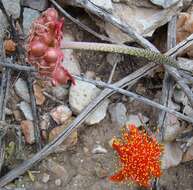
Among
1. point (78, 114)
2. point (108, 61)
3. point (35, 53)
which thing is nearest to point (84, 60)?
point (108, 61)

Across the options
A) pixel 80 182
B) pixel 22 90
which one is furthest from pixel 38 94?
pixel 80 182

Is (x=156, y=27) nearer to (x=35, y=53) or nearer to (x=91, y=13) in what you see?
(x=91, y=13)

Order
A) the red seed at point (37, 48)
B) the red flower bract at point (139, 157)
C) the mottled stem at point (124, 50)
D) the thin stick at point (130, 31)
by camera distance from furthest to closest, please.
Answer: the thin stick at point (130, 31), the red flower bract at point (139, 157), the mottled stem at point (124, 50), the red seed at point (37, 48)

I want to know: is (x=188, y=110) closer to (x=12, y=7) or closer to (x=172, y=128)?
(x=172, y=128)

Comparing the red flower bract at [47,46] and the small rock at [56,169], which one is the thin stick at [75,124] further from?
the red flower bract at [47,46]

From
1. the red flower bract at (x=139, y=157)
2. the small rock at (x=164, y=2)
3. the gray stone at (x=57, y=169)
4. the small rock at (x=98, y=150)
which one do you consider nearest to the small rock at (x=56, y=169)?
the gray stone at (x=57, y=169)
